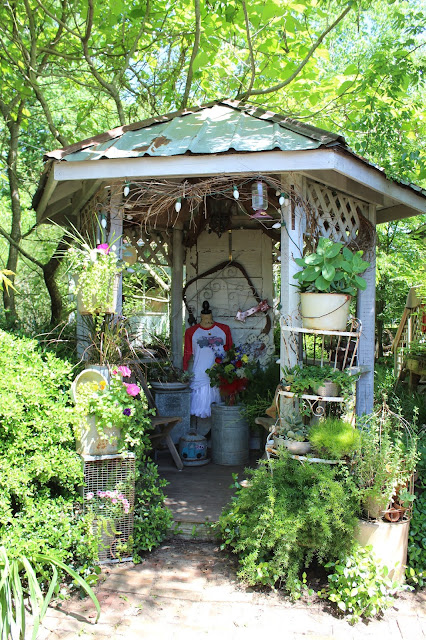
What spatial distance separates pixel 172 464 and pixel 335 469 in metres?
2.90

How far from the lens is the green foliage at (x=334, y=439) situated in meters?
3.79

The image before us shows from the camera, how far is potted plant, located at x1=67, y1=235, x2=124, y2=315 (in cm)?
418

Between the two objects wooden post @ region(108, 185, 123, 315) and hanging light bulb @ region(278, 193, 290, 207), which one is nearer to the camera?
hanging light bulb @ region(278, 193, 290, 207)

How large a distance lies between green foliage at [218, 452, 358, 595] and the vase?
7.87 feet

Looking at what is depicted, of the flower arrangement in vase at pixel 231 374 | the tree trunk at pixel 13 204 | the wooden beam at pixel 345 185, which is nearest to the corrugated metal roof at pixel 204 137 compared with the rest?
the wooden beam at pixel 345 185

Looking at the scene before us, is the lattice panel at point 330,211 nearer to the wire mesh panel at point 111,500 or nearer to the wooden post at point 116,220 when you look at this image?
the wooden post at point 116,220

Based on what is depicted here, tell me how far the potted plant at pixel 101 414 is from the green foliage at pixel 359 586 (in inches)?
65.8

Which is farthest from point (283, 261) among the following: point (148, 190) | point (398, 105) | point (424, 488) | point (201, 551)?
point (398, 105)

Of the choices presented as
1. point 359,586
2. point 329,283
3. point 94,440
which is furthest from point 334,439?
point 94,440

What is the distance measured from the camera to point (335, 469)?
148 inches

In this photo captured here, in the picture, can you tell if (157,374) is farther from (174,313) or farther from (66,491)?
(66,491)

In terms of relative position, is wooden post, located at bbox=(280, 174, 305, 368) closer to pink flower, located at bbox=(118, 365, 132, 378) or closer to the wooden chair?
pink flower, located at bbox=(118, 365, 132, 378)

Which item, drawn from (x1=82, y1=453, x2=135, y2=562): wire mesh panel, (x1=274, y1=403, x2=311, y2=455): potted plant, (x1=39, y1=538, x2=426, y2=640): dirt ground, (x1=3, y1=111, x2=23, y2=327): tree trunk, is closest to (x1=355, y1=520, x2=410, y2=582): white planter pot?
(x1=39, y1=538, x2=426, y2=640): dirt ground

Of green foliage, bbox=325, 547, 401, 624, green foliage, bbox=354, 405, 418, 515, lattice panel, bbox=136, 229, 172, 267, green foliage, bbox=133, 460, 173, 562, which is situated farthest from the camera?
lattice panel, bbox=136, 229, 172, 267
